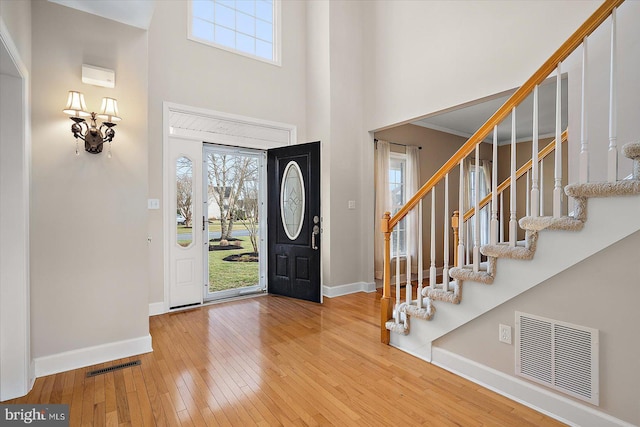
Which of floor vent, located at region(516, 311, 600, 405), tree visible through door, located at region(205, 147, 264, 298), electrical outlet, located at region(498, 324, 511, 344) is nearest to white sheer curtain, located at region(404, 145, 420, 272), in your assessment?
tree visible through door, located at region(205, 147, 264, 298)

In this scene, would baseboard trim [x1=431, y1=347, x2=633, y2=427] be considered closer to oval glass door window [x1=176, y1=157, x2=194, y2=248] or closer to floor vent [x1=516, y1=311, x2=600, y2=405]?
floor vent [x1=516, y1=311, x2=600, y2=405]

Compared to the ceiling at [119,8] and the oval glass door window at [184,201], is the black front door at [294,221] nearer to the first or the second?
the oval glass door window at [184,201]

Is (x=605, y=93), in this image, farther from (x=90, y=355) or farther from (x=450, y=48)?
(x=90, y=355)

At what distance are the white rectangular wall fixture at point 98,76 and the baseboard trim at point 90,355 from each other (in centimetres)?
224

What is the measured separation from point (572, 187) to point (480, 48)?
2.34 metres

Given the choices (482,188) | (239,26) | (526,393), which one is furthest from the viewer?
(482,188)

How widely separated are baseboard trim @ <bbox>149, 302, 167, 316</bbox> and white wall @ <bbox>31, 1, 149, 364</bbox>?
3.49 feet

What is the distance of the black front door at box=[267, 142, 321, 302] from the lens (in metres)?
4.31

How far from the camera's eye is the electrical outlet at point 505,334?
2.17m

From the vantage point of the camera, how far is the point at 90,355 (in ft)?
8.68

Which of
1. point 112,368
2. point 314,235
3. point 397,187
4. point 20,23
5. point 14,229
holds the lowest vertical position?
point 112,368

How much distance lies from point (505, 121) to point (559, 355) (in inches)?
181

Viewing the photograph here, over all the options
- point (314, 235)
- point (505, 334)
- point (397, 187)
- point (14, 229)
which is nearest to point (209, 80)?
point (314, 235)

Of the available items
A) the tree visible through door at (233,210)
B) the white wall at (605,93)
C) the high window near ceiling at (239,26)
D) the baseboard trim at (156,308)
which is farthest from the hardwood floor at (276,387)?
the high window near ceiling at (239,26)
